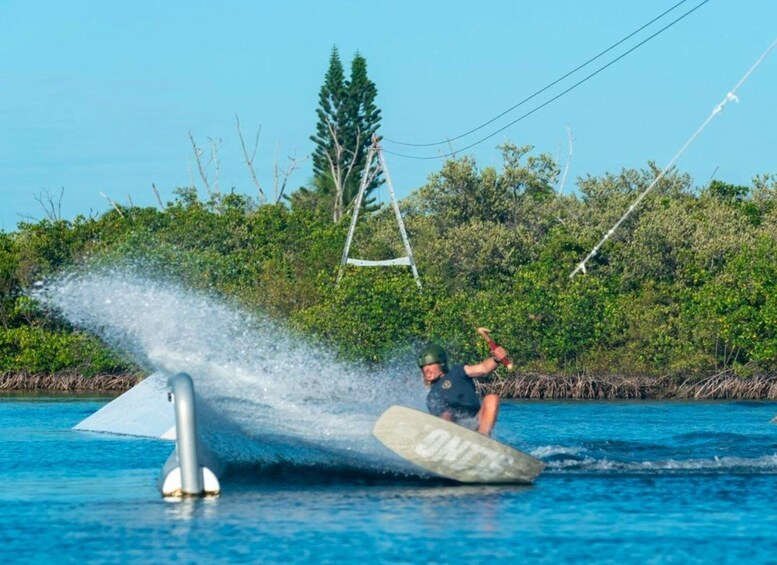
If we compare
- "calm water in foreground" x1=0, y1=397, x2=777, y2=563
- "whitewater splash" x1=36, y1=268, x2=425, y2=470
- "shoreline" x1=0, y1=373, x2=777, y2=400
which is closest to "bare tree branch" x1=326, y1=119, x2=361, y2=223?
"shoreline" x1=0, y1=373, x2=777, y2=400

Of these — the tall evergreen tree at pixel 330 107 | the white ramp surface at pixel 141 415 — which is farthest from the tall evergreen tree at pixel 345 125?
the white ramp surface at pixel 141 415

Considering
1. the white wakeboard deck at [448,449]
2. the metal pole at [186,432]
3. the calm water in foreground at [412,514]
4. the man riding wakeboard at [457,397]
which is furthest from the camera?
the man riding wakeboard at [457,397]

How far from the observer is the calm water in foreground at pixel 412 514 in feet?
44.7

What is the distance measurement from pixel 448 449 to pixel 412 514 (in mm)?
1520

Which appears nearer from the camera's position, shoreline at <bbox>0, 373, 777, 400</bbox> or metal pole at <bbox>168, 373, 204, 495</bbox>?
metal pole at <bbox>168, 373, 204, 495</bbox>

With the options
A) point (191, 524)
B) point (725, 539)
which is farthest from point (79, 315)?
point (725, 539)

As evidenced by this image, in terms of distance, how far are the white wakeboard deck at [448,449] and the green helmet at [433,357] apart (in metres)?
0.69

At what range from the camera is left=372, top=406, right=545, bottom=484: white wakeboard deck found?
16.8 metres

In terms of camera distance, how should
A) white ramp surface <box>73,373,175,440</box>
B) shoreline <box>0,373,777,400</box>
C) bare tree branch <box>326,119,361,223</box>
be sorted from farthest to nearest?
bare tree branch <box>326,119,361,223</box>
shoreline <box>0,373,777,400</box>
white ramp surface <box>73,373,175,440</box>

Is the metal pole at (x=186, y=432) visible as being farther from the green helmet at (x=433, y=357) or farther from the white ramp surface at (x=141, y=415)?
the white ramp surface at (x=141, y=415)

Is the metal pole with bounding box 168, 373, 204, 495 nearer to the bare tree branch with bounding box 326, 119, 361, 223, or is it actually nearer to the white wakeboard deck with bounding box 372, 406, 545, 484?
the white wakeboard deck with bounding box 372, 406, 545, 484

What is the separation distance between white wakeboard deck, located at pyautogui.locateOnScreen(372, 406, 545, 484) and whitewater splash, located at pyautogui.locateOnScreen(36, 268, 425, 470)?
0.66m

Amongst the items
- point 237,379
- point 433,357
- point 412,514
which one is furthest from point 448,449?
point 237,379

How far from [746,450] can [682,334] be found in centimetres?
2493
